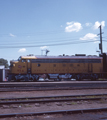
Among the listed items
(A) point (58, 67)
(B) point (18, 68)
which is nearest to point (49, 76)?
(A) point (58, 67)

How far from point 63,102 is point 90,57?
16.2 meters

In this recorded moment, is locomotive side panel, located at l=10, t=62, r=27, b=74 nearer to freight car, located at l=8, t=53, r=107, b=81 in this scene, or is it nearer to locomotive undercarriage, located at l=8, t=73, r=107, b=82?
freight car, located at l=8, t=53, r=107, b=81

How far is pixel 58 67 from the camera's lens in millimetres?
21234

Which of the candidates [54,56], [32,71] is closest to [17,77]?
[32,71]

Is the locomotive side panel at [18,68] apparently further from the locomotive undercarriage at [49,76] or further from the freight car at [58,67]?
the locomotive undercarriage at [49,76]

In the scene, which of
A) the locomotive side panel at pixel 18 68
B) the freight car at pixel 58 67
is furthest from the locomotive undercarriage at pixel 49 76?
the locomotive side panel at pixel 18 68

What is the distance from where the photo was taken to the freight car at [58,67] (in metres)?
20.3

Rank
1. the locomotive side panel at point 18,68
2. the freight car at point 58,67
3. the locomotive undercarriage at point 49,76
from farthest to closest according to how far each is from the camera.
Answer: the freight car at point 58,67
the locomotive side panel at point 18,68
the locomotive undercarriage at point 49,76

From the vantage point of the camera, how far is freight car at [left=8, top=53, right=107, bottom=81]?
A: 2030cm

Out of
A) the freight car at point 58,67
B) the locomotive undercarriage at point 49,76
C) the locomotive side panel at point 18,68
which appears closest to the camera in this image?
the locomotive undercarriage at point 49,76

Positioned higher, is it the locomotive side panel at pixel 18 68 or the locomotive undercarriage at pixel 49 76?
the locomotive side panel at pixel 18 68

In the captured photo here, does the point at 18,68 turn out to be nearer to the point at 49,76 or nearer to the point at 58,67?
the point at 49,76

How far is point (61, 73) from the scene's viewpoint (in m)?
21.2

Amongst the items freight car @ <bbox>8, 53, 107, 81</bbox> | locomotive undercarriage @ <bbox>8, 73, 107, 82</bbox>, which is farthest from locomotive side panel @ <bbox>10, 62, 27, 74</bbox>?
locomotive undercarriage @ <bbox>8, 73, 107, 82</bbox>
